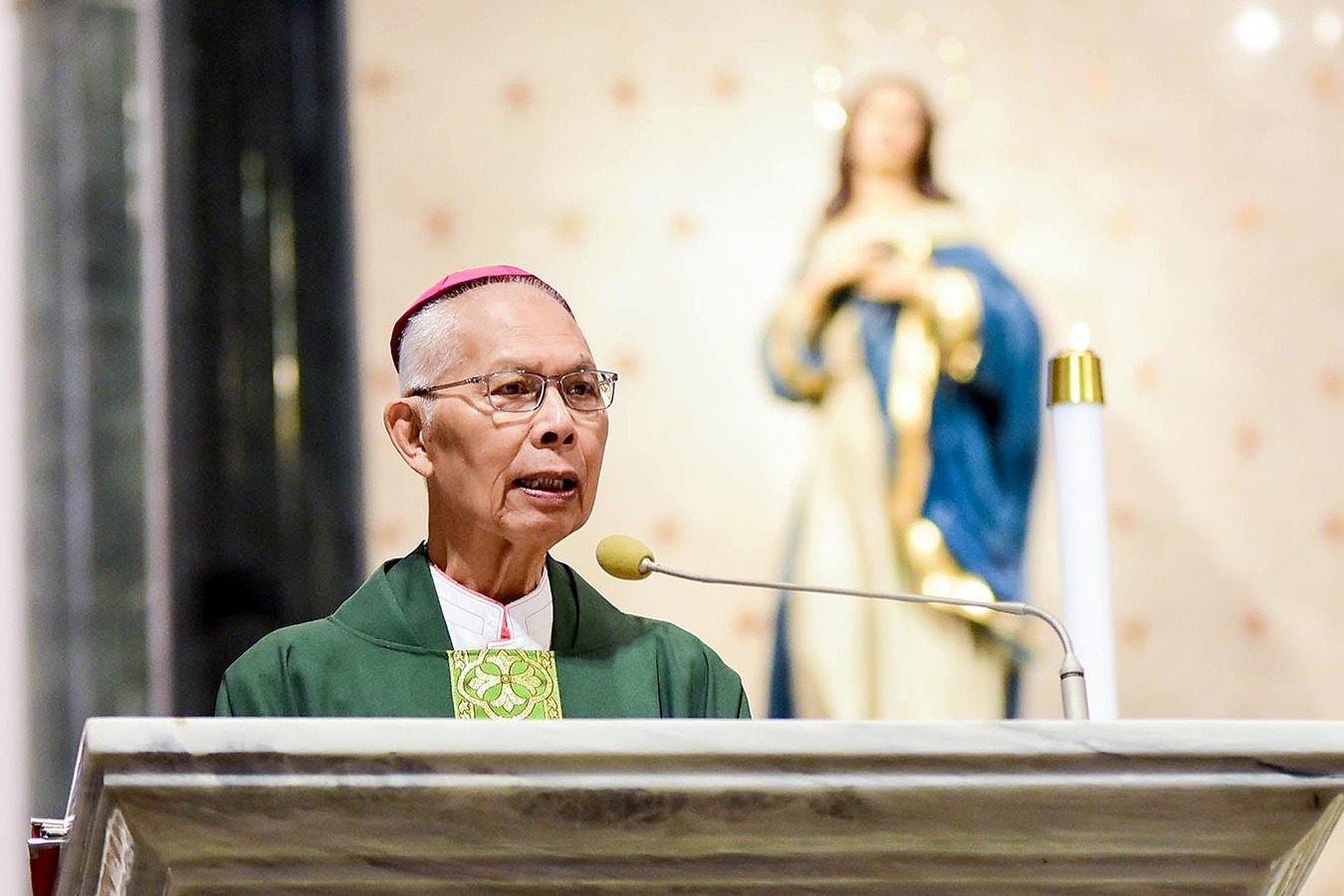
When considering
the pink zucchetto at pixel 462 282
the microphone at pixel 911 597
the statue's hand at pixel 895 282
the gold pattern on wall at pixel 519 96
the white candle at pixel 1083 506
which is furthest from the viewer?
the gold pattern on wall at pixel 519 96

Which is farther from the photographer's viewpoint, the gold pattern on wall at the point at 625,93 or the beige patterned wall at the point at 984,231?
the gold pattern on wall at the point at 625,93

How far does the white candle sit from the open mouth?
48 cm

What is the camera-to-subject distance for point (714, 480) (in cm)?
491

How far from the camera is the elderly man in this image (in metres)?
1.68

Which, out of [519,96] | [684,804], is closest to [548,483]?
[684,804]

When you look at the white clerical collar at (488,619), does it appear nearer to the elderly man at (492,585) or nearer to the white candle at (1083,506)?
the elderly man at (492,585)

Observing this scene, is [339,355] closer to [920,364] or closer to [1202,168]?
[920,364]

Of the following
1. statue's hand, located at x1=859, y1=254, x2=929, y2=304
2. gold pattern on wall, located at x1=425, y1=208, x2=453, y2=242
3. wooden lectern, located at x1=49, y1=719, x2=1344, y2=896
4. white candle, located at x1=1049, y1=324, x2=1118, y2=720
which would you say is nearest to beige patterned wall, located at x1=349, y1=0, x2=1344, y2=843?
gold pattern on wall, located at x1=425, y1=208, x2=453, y2=242

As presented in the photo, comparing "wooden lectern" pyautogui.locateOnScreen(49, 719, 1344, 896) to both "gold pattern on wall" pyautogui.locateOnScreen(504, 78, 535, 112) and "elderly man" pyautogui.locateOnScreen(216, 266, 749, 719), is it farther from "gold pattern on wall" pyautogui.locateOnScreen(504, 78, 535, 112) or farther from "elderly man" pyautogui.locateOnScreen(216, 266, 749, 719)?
"gold pattern on wall" pyautogui.locateOnScreen(504, 78, 535, 112)

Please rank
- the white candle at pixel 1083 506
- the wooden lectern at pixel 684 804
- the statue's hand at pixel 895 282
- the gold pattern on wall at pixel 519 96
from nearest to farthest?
the wooden lectern at pixel 684 804 < the white candle at pixel 1083 506 < the statue's hand at pixel 895 282 < the gold pattern on wall at pixel 519 96

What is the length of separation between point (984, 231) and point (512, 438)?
357 cm

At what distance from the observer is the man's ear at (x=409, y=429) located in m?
1.77

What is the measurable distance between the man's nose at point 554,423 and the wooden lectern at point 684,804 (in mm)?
514

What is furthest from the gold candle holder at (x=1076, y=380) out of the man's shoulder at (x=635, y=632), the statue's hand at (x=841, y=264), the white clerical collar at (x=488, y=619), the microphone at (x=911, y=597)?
the statue's hand at (x=841, y=264)
